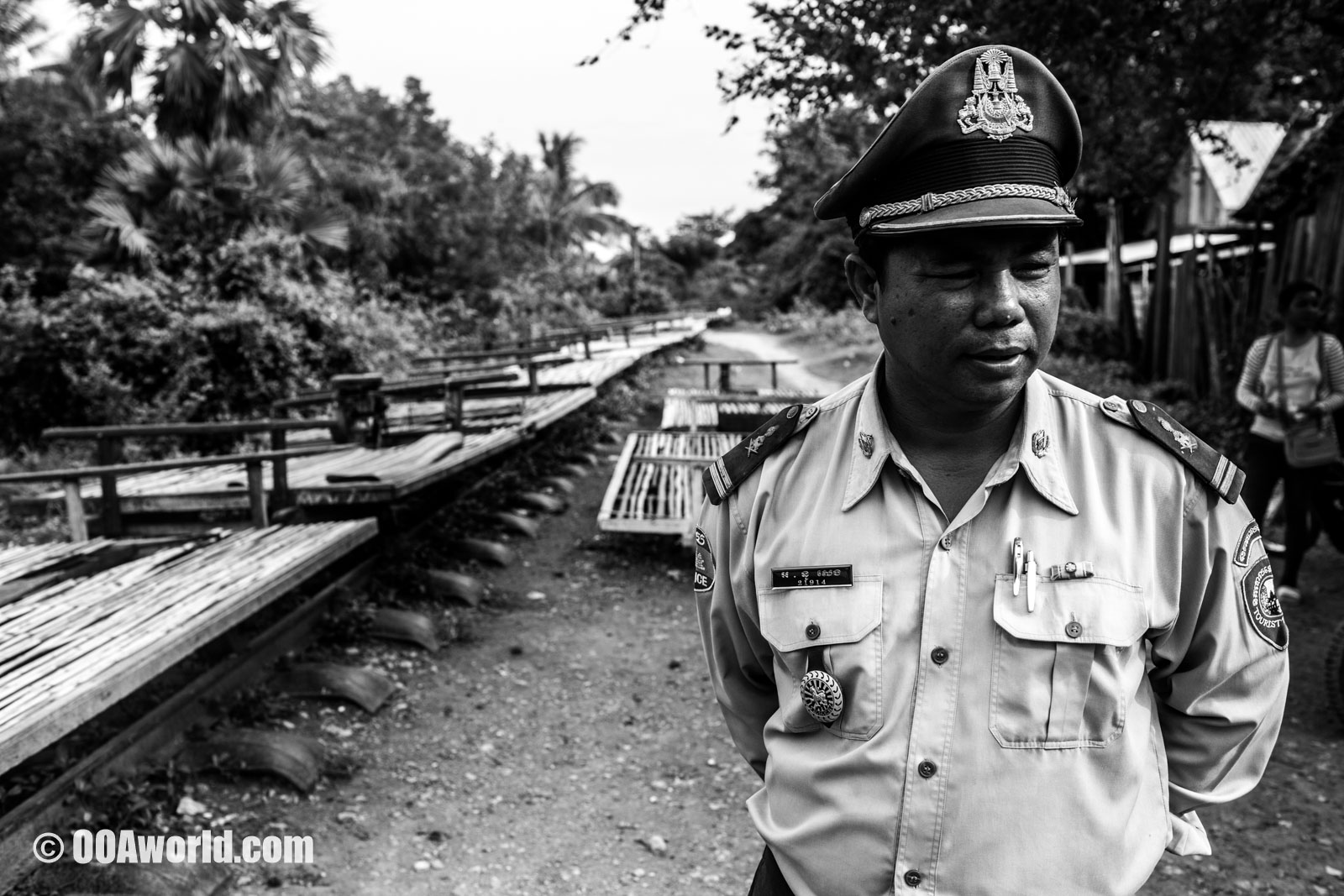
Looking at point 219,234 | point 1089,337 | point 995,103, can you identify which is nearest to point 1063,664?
point 995,103

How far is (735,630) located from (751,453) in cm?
31

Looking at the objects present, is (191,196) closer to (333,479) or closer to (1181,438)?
(333,479)

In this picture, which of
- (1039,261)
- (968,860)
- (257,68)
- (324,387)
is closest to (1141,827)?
(968,860)

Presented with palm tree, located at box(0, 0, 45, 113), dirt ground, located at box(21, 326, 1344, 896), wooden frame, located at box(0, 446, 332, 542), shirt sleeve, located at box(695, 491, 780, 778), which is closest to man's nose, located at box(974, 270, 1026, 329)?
shirt sleeve, located at box(695, 491, 780, 778)

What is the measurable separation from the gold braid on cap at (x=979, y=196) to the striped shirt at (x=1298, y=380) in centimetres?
484

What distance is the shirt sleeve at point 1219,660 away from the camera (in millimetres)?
1459

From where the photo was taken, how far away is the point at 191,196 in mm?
14297

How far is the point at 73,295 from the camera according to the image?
11.6m

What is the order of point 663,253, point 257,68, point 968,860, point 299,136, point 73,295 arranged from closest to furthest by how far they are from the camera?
point 968,860
point 73,295
point 257,68
point 299,136
point 663,253

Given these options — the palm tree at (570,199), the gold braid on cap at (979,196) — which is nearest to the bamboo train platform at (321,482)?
the gold braid on cap at (979,196)

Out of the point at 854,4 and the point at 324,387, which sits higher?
the point at 854,4

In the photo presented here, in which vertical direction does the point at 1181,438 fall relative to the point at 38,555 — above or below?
above

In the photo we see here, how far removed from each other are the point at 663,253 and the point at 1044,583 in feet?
163

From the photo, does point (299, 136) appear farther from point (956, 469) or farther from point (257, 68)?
point (956, 469)
